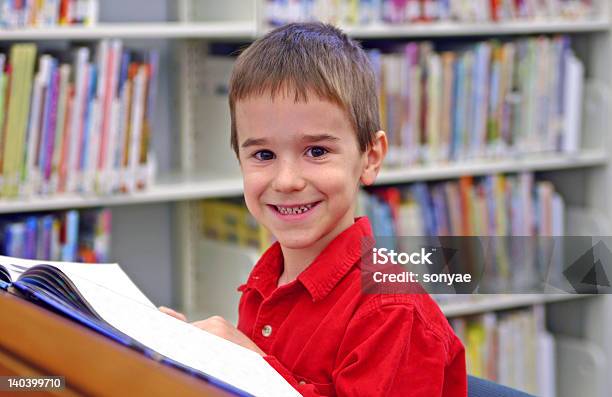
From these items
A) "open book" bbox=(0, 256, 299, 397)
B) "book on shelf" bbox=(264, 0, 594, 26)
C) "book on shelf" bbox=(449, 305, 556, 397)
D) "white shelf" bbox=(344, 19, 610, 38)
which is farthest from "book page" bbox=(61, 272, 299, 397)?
"book on shelf" bbox=(449, 305, 556, 397)

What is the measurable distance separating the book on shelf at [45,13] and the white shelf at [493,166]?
859mm

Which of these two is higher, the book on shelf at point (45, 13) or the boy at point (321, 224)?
the book on shelf at point (45, 13)

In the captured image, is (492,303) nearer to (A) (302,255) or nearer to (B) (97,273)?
(A) (302,255)

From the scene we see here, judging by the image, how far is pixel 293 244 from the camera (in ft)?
3.77

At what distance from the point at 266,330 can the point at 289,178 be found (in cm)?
20

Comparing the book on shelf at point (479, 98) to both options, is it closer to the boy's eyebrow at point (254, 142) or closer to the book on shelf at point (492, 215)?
the book on shelf at point (492, 215)

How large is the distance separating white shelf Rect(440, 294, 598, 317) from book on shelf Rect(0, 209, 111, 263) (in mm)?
981

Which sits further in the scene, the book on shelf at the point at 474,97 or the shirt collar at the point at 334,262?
the book on shelf at the point at 474,97

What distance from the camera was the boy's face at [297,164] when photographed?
1.10 meters

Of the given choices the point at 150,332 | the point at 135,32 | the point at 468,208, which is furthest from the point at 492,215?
the point at 150,332

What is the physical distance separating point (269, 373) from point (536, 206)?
221cm

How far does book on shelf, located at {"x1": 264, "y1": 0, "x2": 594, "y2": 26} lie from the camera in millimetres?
2375

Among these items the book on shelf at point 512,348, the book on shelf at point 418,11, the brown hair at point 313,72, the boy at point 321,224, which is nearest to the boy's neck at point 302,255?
the boy at point 321,224

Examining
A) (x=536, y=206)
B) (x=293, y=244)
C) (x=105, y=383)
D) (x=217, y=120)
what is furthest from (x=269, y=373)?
(x=536, y=206)
